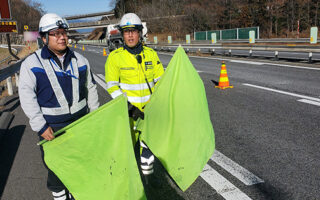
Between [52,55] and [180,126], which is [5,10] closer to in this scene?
[52,55]

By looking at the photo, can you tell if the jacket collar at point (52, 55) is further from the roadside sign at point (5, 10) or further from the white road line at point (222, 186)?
the roadside sign at point (5, 10)

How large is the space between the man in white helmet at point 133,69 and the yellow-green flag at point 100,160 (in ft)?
2.09

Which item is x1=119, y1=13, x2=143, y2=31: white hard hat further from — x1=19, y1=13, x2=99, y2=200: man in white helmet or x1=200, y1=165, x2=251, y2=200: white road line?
x1=200, y1=165, x2=251, y2=200: white road line

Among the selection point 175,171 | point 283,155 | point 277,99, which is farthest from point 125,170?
point 277,99

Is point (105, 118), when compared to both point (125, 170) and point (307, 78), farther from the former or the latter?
point (307, 78)

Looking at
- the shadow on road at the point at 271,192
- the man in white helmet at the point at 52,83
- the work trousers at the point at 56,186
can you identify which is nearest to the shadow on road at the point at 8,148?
the work trousers at the point at 56,186

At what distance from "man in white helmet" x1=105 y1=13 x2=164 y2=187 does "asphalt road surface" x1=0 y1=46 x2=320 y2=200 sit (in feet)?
2.95

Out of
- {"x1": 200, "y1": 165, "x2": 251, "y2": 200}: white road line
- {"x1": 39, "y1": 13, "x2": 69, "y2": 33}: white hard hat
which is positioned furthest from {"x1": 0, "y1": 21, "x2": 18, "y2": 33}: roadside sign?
{"x1": 200, "y1": 165, "x2": 251, "y2": 200}: white road line

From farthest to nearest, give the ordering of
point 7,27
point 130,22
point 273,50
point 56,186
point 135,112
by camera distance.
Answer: point 273,50 → point 7,27 → point 130,22 → point 135,112 → point 56,186

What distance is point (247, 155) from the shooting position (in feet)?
14.1

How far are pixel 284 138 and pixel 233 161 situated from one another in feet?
4.56

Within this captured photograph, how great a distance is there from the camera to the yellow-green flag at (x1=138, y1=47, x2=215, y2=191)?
8.38 ft

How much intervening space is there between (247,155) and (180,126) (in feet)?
7.17

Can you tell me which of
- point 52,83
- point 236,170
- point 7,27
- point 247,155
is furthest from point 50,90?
point 7,27
